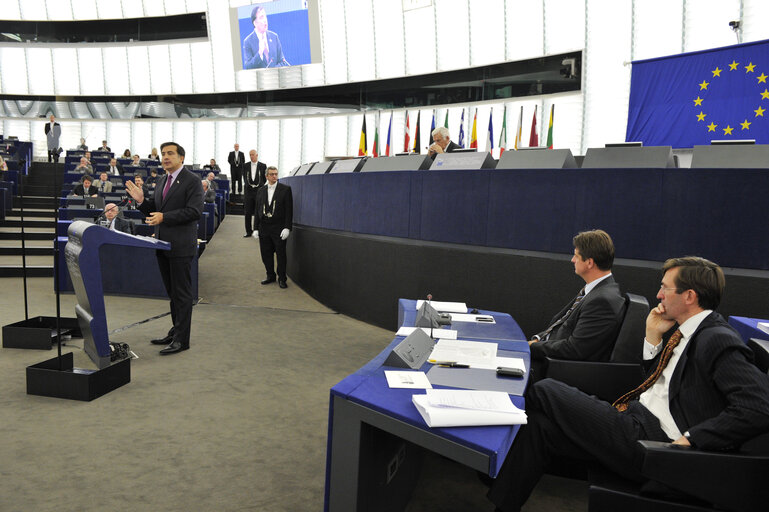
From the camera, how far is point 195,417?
10.1 feet

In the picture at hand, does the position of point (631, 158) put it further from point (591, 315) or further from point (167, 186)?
point (167, 186)

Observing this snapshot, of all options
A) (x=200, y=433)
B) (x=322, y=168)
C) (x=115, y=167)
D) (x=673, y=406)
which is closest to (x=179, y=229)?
(x=200, y=433)

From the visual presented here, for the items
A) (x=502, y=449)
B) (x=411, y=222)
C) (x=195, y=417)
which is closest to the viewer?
(x=502, y=449)

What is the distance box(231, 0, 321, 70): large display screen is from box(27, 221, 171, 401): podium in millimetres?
13446

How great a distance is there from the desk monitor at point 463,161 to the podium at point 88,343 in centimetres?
252

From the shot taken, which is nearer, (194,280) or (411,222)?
(411,222)

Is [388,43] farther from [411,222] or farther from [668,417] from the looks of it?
[668,417]

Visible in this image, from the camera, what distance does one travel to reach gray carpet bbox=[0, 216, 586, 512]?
7.41 ft

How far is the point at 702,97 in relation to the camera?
8.11 meters

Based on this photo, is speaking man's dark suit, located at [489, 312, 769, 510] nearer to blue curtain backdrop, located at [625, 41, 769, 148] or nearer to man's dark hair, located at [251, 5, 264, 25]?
blue curtain backdrop, located at [625, 41, 769, 148]

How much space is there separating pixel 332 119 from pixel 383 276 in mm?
13272

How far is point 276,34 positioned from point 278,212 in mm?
11025

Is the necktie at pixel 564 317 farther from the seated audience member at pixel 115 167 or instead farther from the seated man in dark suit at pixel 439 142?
the seated audience member at pixel 115 167

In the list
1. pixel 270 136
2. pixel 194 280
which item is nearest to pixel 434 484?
pixel 194 280
